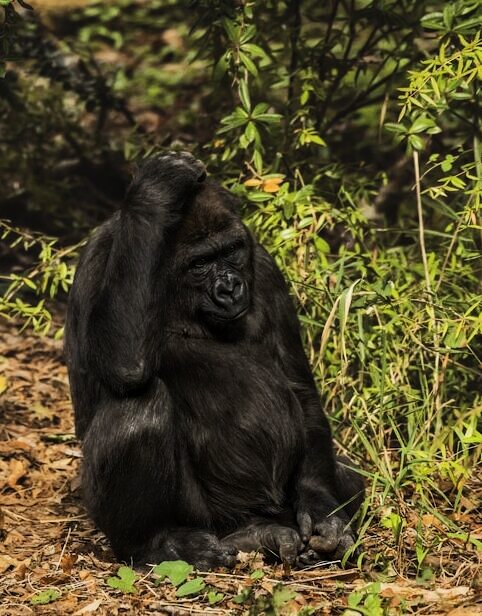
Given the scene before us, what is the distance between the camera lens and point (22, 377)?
8.82 m

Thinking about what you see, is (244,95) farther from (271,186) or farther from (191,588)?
(191,588)

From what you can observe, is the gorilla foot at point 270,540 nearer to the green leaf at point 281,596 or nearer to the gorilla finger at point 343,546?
the gorilla finger at point 343,546

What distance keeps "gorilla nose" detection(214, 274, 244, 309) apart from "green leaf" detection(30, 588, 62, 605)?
5.90 feet

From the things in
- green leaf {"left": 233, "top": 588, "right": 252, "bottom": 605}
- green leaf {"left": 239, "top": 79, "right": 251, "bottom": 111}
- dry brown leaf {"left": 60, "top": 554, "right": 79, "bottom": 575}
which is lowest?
dry brown leaf {"left": 60, "top": 554, "right": 79, "bottom": 575}

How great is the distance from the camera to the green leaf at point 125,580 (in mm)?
5297

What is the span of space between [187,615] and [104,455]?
3.55 feet

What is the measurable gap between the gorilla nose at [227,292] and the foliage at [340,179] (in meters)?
0.76

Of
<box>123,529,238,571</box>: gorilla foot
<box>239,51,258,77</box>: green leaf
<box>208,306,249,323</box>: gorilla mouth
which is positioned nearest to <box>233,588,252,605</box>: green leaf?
<box>123,529,238,571</box>: gorilla foot

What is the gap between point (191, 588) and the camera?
521cm

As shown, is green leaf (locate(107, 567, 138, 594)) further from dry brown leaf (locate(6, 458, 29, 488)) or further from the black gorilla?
dry brown leaf (locate(6, 458, 29, 488))

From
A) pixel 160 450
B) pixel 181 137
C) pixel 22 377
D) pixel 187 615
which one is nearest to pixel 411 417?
pixel 160 450

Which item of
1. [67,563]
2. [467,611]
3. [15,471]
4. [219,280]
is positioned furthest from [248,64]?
[467,611]

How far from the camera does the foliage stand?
6645mm

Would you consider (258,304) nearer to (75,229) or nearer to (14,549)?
(14,549)
